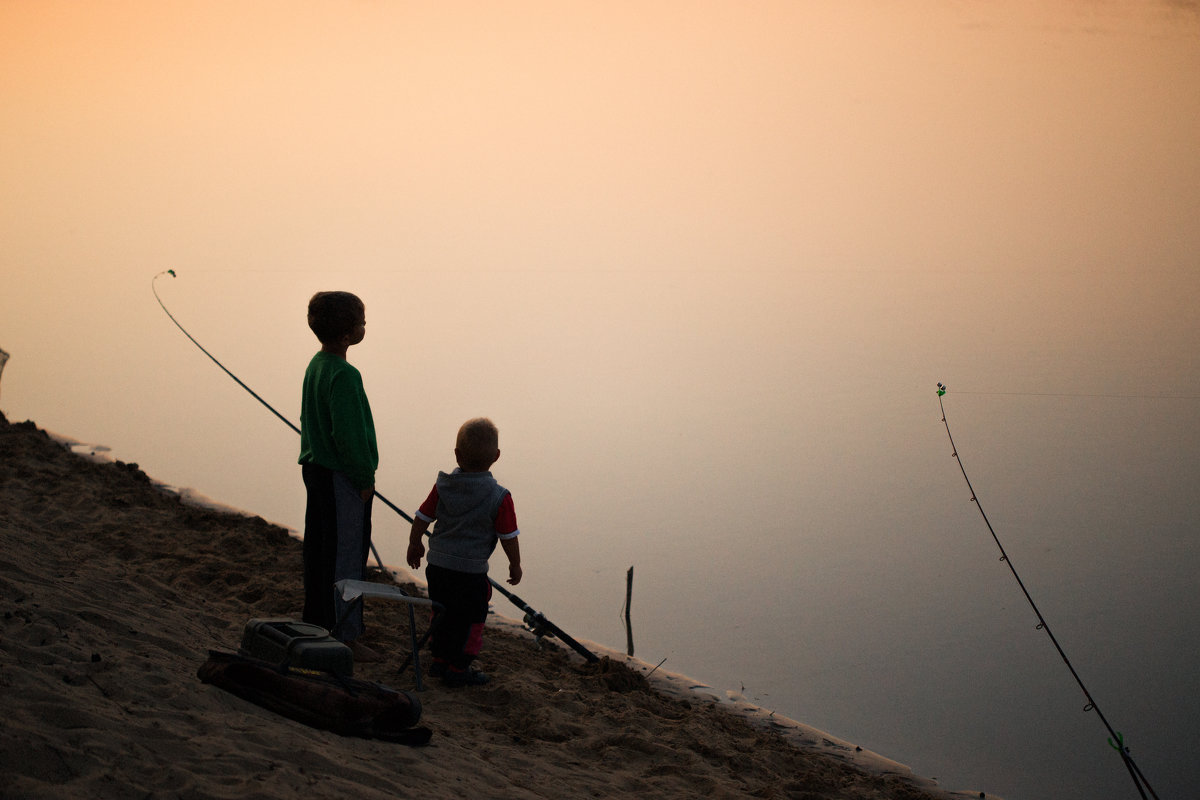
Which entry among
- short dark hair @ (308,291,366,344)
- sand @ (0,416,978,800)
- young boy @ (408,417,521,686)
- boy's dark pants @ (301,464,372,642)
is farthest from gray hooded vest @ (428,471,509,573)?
short dark hair @ (308,291,366,344)

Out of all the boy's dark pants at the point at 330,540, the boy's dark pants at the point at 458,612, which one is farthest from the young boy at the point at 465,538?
the boy's dark pants at the point at 330,540

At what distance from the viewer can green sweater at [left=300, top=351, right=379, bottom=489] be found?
3279 mm

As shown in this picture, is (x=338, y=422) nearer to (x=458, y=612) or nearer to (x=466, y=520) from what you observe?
(x=466, y=520)

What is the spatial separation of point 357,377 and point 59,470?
460 cm

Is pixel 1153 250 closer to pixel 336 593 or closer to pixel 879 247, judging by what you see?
pixel 879 247

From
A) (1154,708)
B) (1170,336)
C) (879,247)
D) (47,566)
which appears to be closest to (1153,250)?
(1170,336)

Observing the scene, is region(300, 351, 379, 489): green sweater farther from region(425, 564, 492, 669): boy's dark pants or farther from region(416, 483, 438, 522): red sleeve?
region(425, 564, 492, 669): boy's dark pants

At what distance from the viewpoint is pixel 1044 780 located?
4.05m

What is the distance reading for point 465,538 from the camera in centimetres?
344

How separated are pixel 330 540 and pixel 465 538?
0.52 metres

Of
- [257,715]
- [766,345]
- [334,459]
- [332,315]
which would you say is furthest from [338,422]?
[766,345]

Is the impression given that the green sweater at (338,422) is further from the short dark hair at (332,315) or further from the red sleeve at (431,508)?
the red sleeve at (431,508)

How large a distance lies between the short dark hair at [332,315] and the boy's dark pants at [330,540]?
1.71 ft

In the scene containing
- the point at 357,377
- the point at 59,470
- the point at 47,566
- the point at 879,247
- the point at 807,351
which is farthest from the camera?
the point at 879,247
